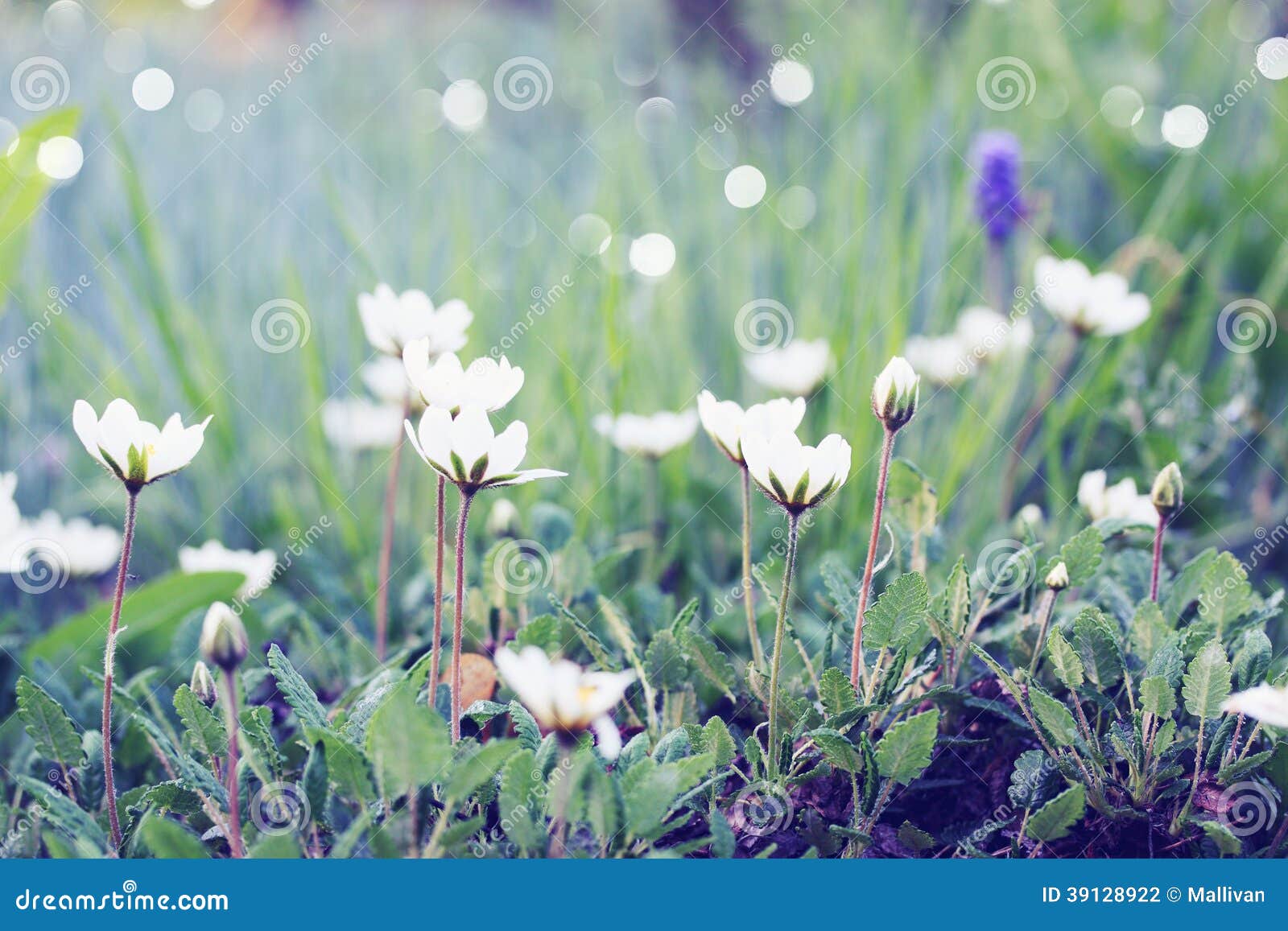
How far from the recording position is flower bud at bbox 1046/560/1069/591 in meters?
0.87

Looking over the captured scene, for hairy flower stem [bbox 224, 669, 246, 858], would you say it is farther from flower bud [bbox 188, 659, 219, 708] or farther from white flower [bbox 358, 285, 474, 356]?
white flower [bbox 358, 285, 474, 356]

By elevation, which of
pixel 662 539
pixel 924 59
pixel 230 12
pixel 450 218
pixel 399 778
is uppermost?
pixel 230 12

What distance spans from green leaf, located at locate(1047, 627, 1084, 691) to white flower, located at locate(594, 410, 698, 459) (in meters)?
0.54

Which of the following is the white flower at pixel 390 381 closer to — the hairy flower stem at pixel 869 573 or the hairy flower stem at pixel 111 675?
the hairy flower stem at pixel 111 675

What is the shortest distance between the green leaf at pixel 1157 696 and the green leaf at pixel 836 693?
8.0 inches

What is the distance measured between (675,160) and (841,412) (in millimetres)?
996

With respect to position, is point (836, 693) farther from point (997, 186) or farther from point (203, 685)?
point (997, 186)

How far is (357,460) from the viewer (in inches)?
68.5

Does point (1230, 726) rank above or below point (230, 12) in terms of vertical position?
below

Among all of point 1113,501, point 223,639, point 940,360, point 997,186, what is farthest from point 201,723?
point 997,186

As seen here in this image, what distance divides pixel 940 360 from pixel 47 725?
3.49 feet

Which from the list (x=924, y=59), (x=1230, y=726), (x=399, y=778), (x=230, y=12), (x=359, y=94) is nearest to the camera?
(x=399, y=778)

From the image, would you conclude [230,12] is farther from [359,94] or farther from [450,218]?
[450,218]

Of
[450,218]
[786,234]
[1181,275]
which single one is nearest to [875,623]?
[786,234]
